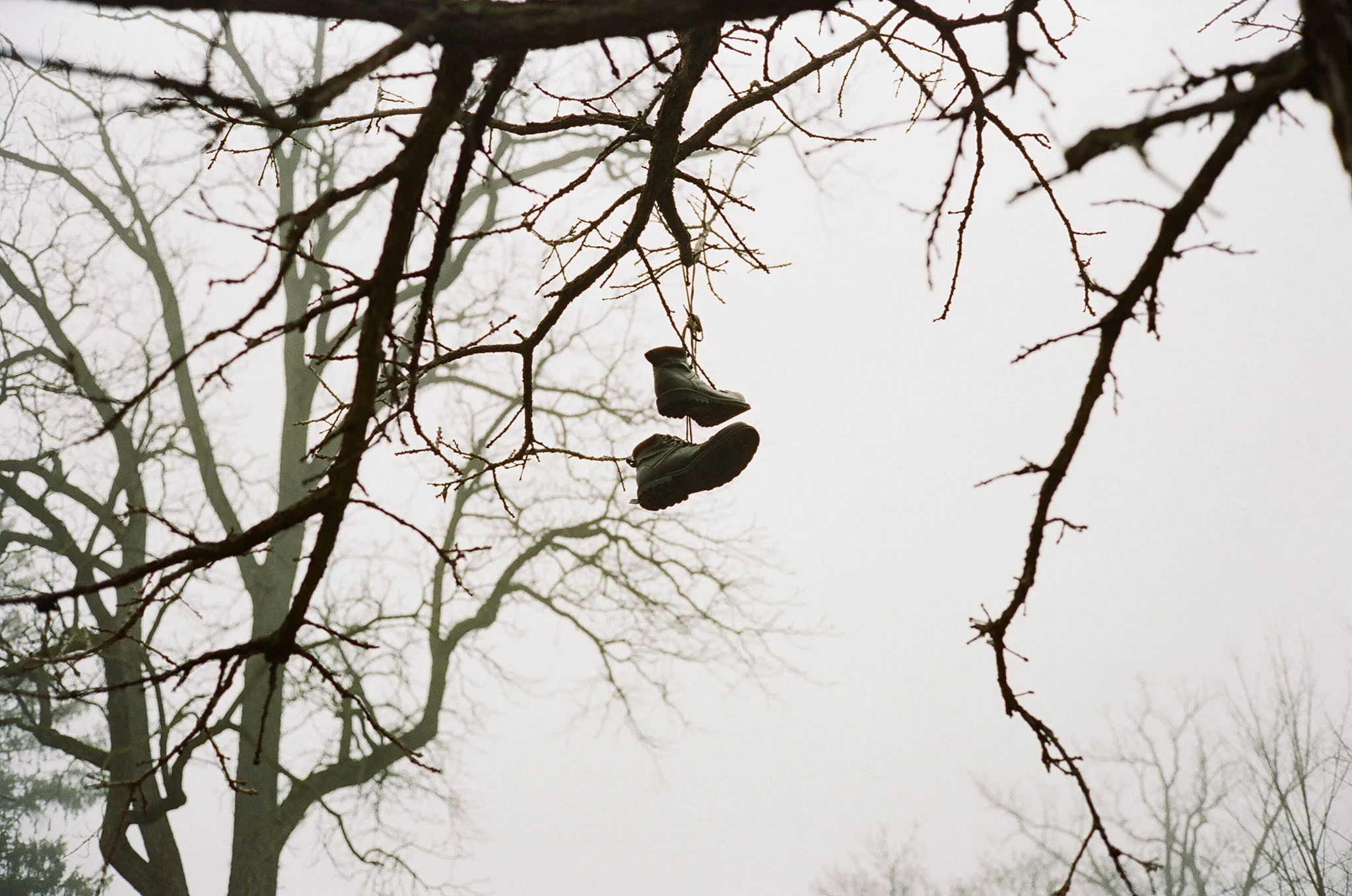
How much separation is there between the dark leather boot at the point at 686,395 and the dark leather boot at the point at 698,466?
103 millimetres

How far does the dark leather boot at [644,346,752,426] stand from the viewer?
86.4 inches

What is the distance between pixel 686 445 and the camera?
7.20 feet

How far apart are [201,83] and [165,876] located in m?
6.44

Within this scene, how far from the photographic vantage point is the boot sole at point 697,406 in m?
2.19

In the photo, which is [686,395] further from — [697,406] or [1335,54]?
[1335,54]

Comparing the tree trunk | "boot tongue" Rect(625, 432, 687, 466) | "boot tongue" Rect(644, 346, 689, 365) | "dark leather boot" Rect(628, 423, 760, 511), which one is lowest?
the tree trunk

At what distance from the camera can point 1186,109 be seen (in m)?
0.89

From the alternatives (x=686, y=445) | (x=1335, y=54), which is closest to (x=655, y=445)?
(x=686, y=445)

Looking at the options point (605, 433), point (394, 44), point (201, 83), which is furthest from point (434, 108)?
point (605, 433)

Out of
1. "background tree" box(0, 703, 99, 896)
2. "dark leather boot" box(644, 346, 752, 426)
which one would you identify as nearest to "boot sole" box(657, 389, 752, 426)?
"dark leather boot" box(644, 346, 752, 426)

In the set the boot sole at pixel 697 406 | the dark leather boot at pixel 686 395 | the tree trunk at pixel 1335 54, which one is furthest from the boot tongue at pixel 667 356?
the tree trunk at pixel 1335 54

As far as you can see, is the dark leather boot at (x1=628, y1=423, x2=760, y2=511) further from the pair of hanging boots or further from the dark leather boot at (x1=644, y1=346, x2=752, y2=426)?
the dark leather boot at (x1=644, y1=346, x2=752, y2=426)

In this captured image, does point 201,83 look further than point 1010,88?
No

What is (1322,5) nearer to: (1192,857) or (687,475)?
(687,475)
